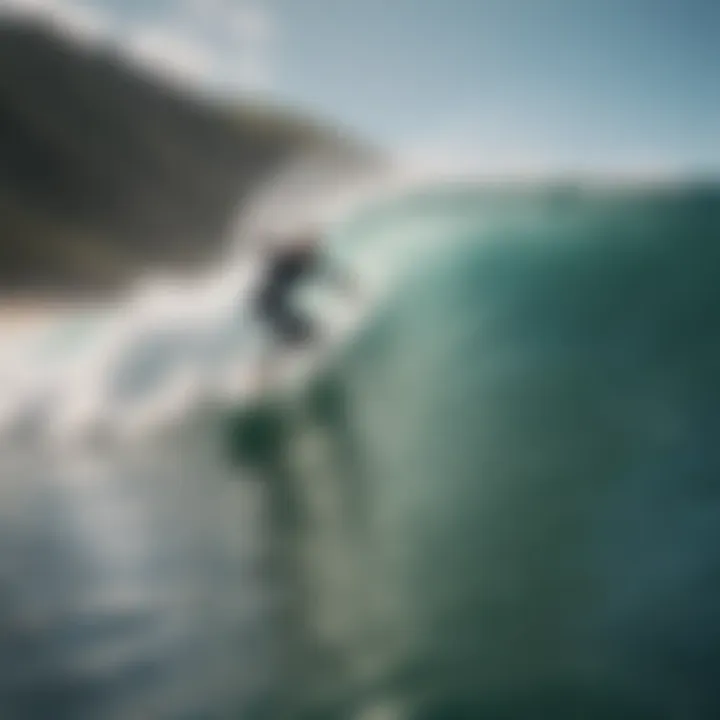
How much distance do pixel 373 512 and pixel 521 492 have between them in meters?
0.65

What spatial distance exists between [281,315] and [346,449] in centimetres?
127

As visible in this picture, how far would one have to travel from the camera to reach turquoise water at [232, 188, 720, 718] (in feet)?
7.54

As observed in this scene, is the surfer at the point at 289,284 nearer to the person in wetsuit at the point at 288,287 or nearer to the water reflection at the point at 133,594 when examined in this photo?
the person in wetsuit at the point at 288,287

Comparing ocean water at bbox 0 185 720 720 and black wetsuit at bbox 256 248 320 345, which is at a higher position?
black wetsuit at bbox 256 248 320 345

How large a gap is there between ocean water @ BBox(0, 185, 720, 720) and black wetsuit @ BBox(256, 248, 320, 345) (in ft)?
0.84

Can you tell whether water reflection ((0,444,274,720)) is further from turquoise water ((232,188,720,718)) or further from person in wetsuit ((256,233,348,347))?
person in wetsuit ((256,233,348,347))

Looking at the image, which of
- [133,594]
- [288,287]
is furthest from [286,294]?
[133,594]

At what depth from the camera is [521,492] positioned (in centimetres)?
367

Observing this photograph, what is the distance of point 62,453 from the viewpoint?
446 centimetres

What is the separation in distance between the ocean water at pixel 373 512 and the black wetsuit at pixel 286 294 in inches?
10.1

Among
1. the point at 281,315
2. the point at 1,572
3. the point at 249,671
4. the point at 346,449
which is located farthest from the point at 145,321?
the point at 249,671

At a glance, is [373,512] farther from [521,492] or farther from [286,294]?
[286,294]

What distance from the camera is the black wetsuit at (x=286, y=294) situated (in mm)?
5301

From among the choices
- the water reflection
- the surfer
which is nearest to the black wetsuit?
the surfer
